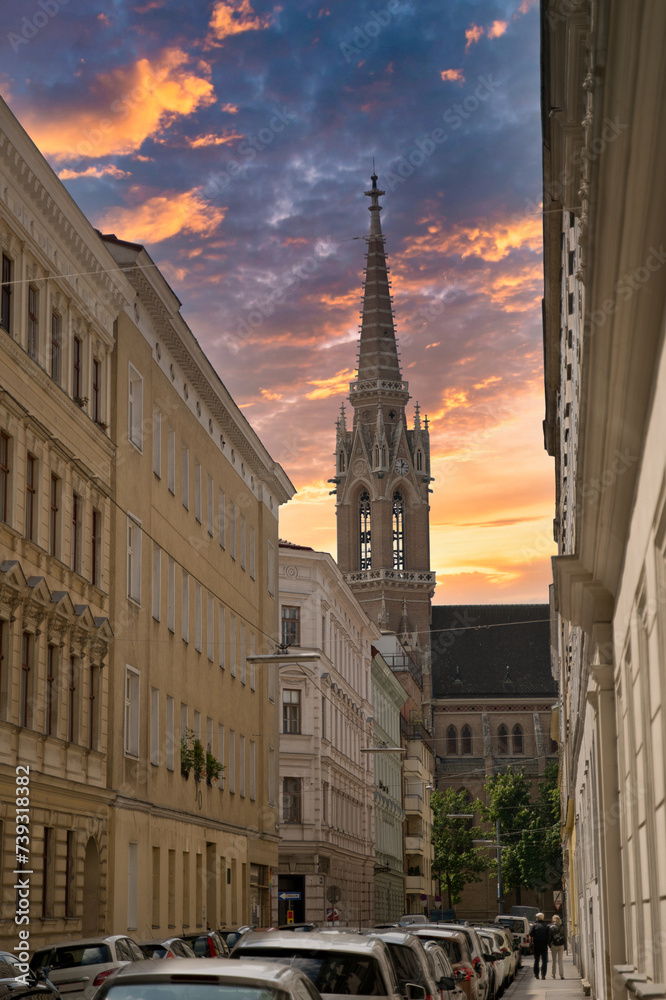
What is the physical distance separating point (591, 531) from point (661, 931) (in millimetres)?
4462

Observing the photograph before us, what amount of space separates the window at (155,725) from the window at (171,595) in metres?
2.29

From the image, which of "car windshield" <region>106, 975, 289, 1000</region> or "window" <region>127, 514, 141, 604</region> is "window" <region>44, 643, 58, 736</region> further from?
"car windshield" <region>106, 975, 289, 1000</region>

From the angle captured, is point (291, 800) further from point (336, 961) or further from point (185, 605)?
point (336, 961)

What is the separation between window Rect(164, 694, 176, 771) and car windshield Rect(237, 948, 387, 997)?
24.7m

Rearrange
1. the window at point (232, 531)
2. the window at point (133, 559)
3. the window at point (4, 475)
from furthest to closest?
the window at point (232, 531), the window at point (133, 559), the window at point (4, 475)

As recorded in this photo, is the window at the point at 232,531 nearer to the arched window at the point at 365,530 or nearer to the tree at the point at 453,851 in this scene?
the tree at the point at 453,851

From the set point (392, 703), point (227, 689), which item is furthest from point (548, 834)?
point (227, 689)

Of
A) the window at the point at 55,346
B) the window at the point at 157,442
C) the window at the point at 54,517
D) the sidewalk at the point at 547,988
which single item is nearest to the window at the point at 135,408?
the window at the point at 157,442

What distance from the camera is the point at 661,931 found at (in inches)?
428

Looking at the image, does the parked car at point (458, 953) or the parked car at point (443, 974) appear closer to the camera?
the parked car at point (443, 974)

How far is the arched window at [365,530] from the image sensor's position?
133 m

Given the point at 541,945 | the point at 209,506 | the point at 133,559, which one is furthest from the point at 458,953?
the point at 209,506

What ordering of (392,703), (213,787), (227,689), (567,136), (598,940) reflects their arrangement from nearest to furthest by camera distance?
(567,136)
(598,940)
(213,787)
(227,689)
(392,703)

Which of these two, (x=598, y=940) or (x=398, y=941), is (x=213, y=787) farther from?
(x=398, y=941)
